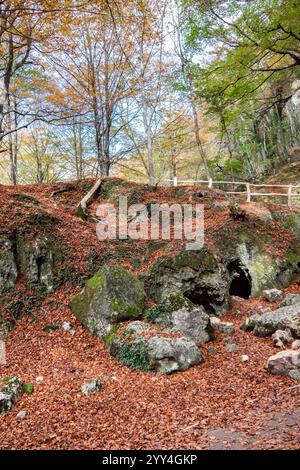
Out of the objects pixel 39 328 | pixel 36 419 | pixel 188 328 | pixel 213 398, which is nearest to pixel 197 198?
pixel 188 328

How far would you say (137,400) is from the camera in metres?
4.56

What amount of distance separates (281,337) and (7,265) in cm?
599

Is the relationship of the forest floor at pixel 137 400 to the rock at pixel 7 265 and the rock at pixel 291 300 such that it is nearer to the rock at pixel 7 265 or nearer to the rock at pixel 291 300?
the rock at pixel 7 265

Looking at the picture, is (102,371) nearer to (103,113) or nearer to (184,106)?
(103,113)

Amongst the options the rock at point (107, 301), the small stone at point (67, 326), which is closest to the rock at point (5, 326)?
the small stone at point (67, 326)

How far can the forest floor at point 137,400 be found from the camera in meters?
3.62

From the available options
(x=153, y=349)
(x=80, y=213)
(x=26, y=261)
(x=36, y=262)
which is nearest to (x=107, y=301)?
(x=153, y=349)

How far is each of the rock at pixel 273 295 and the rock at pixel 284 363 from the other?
3920 millimetres

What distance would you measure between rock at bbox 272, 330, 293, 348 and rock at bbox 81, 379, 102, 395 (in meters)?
3.52

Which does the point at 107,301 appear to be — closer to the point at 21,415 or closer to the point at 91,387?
the point at 91,387

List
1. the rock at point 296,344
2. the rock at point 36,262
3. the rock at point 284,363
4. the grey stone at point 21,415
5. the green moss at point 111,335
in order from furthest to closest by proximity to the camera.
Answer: the rock at point 36,262 → the green moss at point 111,335 → the rock at point 296,344 → the rock at point 284,363 → the grey stone at point 21,415
